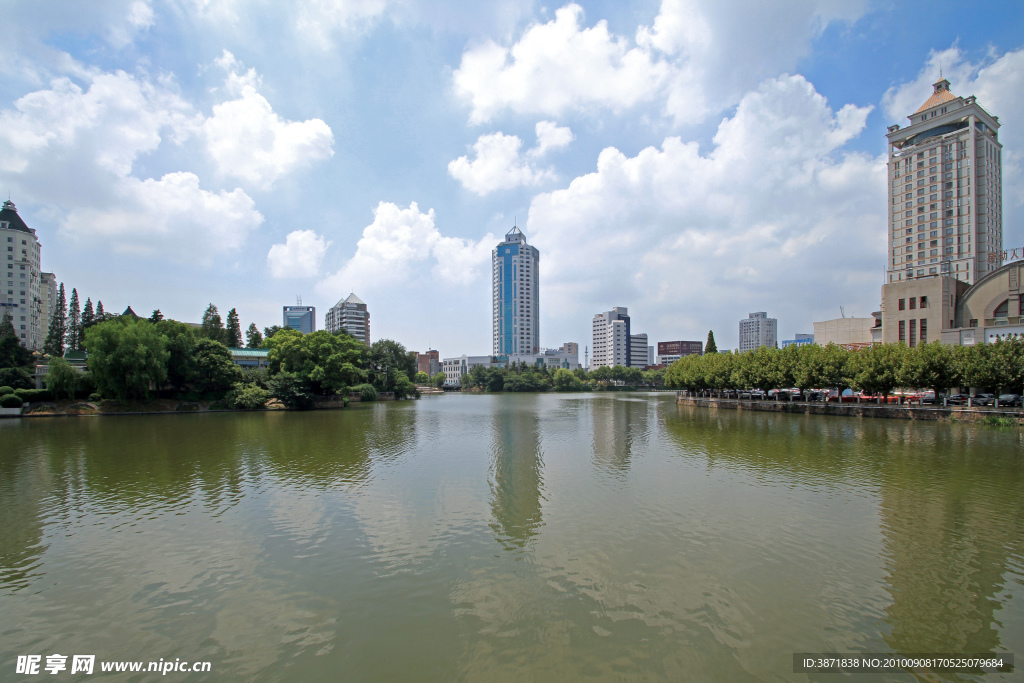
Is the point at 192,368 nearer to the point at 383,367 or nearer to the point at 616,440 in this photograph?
the point at 383,367

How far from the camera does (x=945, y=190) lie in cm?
6500

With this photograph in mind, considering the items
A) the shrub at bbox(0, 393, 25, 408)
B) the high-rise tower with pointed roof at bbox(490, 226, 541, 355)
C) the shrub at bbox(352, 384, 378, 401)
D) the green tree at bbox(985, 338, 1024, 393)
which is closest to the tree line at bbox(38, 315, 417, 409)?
the shrub at bbox(0, 393, 25, 408)

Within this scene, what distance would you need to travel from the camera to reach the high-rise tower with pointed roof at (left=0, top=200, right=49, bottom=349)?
237 ft

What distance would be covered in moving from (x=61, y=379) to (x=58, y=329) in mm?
38788

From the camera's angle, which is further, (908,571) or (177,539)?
(177,539)

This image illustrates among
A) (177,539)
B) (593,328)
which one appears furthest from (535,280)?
(177,539)

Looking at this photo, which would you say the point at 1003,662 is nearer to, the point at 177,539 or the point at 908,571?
the point at 908,571

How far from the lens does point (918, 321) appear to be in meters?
43.9

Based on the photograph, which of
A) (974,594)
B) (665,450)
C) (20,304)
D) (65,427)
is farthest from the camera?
(20,304)

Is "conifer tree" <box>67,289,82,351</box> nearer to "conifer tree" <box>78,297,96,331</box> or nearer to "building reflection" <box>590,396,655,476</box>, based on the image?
"conifer tree" <box>78,297,96,331</box>

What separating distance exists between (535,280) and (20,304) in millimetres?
125142

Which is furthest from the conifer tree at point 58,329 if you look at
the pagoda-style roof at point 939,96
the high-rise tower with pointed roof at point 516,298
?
the pagoda-style roof at point 939,96

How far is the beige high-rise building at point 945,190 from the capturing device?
62.4 metres

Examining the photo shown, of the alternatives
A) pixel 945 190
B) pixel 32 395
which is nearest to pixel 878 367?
pixel 945 190
